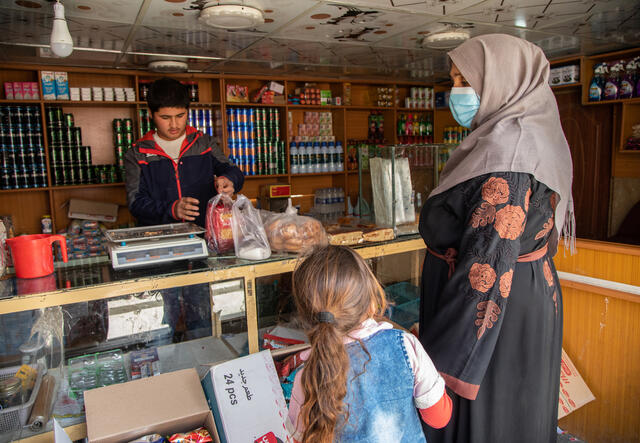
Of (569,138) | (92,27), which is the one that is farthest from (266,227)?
(569,138)

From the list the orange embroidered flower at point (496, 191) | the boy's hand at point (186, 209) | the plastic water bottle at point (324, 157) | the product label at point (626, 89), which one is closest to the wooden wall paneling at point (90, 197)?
the plastic water bottle at point (324, 157)

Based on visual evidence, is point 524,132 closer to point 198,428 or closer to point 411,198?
point 411,198

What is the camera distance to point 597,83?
14.3ft

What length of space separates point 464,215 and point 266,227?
2.43 feet

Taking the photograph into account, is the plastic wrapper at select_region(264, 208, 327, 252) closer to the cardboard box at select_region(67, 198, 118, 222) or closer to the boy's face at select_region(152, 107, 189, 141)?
the boy's face at select_region(152, 107, 189, 141)

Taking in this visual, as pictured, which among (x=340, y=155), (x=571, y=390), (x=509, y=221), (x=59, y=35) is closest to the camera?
(x=509, y=221)

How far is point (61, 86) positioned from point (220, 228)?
3.13m

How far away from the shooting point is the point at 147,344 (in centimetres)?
168

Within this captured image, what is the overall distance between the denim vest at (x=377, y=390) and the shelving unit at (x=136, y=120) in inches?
150

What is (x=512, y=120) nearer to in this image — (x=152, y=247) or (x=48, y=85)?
(x=152, y=247)

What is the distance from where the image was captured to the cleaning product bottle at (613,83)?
13.8 ft

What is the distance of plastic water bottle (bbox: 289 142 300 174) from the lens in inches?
199

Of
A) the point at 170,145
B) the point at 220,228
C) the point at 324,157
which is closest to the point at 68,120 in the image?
the point at 170,145

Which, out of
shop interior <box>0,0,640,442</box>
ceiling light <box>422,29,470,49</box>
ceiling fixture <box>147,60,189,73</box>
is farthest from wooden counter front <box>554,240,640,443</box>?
ceiling fixture <box>147,60,189,73</box>
